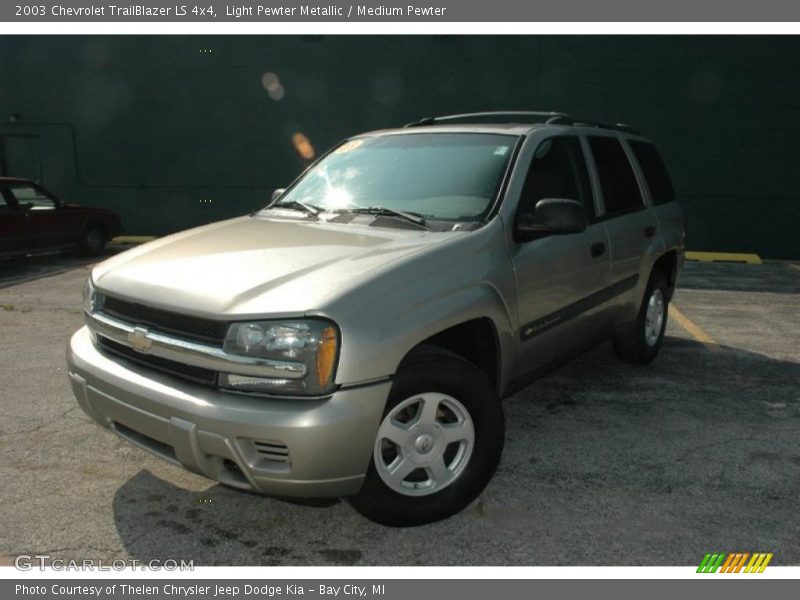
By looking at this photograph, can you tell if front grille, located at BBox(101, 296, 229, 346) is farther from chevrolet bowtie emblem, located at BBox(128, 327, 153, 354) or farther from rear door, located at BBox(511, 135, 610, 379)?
rear door, located at BBox(511, 135, 610, 379)

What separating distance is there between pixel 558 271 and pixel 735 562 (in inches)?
66.3

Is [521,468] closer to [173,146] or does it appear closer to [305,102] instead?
[305,102]

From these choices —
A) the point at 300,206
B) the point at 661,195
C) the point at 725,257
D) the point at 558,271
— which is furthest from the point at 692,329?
the point at 725,257

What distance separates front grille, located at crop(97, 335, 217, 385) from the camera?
2.69 metres

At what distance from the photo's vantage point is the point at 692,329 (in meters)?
6.92

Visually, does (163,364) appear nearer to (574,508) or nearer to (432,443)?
(432,443)

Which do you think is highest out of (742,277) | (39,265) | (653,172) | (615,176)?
(615,176)

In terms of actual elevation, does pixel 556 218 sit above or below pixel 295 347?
above

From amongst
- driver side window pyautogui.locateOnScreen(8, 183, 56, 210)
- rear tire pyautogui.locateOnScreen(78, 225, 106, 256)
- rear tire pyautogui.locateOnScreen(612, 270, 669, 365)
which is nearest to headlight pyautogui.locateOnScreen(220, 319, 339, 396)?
rear tire pyautogui.locateOnScreen(612, 270, 669, 365)

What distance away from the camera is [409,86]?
44.5ft

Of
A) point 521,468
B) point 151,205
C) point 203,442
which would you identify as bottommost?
point 151,205

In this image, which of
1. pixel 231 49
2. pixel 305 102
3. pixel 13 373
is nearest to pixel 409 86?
pixel 305 102

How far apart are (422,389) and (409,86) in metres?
11.7

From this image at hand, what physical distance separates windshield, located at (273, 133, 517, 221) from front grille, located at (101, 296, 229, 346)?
1.33m
